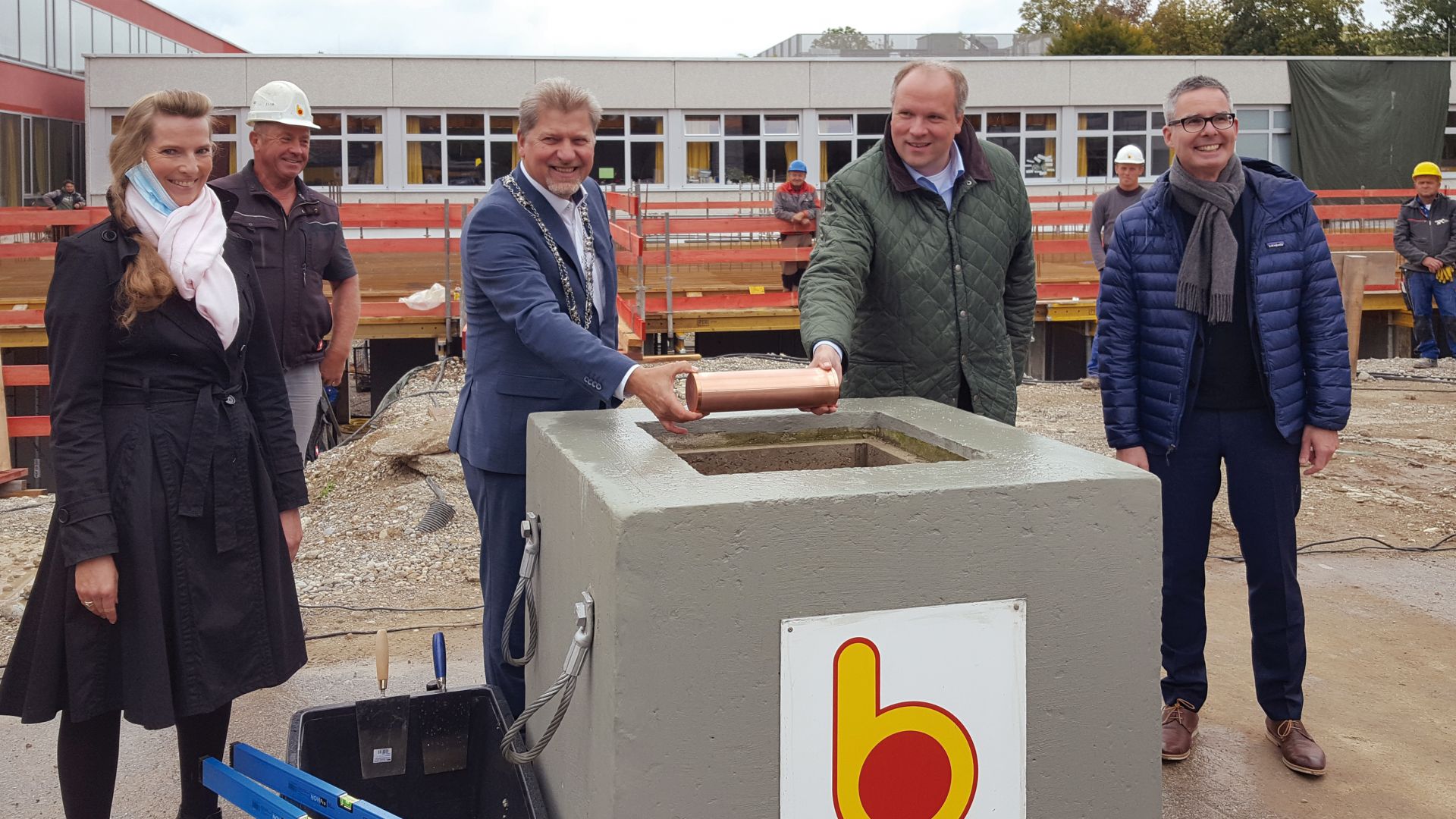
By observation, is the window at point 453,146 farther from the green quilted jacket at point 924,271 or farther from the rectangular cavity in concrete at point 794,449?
the rectangular cavity in concrete at point 794,449

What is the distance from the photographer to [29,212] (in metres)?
13.4

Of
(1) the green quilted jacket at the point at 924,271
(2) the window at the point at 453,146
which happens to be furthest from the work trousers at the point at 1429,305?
(2) the window at the point at 453,146

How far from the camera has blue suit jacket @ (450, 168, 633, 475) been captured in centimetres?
298

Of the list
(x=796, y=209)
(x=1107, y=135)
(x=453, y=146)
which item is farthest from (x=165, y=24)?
(x=796, y=209)

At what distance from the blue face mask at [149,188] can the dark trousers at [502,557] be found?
94 centimetres

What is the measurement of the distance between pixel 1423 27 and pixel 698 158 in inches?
1372

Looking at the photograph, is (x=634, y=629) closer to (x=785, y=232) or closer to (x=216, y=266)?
(x=216, y=266)

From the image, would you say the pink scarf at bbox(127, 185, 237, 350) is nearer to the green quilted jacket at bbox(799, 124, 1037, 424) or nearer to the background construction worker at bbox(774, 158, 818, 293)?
the green quilted jacket at bbox(799, 124, 1037, 424)

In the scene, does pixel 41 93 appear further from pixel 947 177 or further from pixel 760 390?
pixel 760 390

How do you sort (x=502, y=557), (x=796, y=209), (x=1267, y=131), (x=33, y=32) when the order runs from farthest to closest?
(x=1267, y=131)
(x=33, y=32)
(x=796, y=209)
(x=502, y=557)

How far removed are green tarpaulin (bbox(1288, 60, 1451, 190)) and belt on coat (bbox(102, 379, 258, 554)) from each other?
28.7 m

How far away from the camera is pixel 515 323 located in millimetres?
3018

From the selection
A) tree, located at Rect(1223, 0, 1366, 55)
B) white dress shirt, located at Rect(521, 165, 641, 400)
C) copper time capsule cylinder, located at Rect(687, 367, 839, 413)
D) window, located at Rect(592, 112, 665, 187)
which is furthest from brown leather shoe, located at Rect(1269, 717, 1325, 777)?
tree, located at Rect(1223, 0, 1366, 55)

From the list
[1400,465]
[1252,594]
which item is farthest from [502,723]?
[1400,465]
